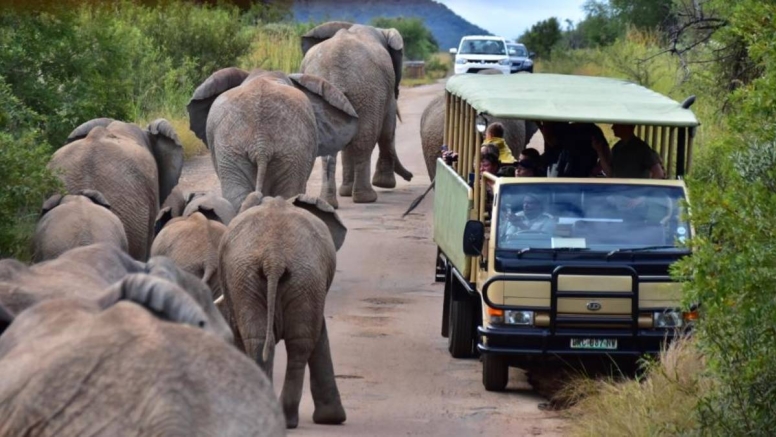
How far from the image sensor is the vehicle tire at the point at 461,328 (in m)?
11.8

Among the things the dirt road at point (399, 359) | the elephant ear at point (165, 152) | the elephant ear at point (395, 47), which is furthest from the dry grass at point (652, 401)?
the elephant ear at point (395, 47)

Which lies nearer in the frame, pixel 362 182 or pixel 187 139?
pixel 362 182

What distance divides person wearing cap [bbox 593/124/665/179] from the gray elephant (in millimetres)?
3824

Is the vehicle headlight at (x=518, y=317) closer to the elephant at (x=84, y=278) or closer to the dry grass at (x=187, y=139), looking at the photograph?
the elephant at (x=84, y=278)

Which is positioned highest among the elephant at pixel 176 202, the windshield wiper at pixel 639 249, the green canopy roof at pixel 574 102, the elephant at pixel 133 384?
the elephant at pixel 133 384

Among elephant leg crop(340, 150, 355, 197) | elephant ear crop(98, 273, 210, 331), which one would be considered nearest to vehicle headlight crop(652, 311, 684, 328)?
elephant ear crop(98, 273, 210, 331)

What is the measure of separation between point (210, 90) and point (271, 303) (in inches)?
237

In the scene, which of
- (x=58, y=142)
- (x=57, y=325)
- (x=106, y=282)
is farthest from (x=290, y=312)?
(x=58, y=142)

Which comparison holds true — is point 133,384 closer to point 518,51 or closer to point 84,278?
point 84,278

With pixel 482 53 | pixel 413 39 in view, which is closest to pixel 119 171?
pixel 482 53

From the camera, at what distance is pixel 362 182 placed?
68.5 ft

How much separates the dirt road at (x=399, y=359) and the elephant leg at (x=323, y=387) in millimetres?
100

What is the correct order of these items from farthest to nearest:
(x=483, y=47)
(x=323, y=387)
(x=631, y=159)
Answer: (x=483, y=47), (x=631, y=159), (x=323, y=387)

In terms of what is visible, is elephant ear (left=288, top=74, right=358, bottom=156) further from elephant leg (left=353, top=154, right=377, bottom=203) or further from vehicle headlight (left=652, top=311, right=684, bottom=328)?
elephant leg (left=353, top=154, right=377, bottom=203)
